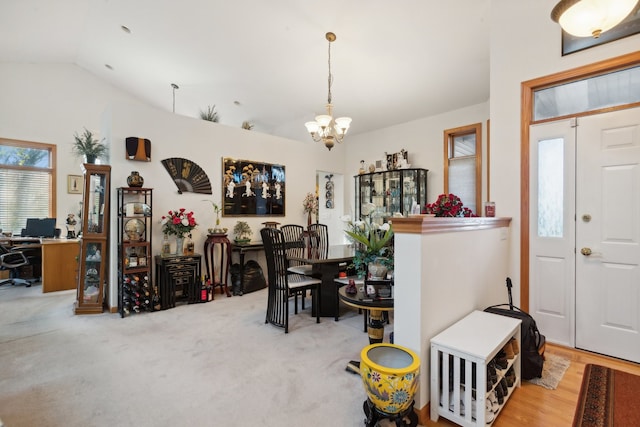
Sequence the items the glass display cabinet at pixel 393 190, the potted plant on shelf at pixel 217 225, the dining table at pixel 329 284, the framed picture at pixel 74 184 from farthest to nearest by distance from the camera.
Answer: the framed picture at pixel 74 184
the glass display cabinet at pixel 393 190
the potted plant on shelf at pixel 217 225
the dining table at pixel 329 284

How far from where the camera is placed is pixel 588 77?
2635 mm

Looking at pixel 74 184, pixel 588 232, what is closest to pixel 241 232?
pixel 74 184

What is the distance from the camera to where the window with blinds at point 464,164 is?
190 inches

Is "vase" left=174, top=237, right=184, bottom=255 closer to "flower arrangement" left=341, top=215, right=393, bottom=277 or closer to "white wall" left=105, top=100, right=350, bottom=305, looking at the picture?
"white wall" left=105, top=100, right=350, bottom=305

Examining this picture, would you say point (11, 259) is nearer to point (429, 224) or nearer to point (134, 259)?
point (134, 259)

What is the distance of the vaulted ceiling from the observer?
11.1ft

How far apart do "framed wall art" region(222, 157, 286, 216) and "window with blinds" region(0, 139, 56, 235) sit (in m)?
3.90

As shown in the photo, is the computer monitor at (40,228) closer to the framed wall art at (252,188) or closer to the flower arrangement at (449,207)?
the framed wall art at (252,188)

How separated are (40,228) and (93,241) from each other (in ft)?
9.76

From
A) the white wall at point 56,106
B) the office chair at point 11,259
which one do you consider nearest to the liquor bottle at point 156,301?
the office chair at point 11,259

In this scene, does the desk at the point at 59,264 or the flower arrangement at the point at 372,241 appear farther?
the desk at the point at 59,264

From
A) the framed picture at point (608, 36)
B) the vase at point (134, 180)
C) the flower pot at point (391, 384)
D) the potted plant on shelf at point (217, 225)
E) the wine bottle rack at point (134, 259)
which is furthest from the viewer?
the potted plant on shelf at point (217, 225)

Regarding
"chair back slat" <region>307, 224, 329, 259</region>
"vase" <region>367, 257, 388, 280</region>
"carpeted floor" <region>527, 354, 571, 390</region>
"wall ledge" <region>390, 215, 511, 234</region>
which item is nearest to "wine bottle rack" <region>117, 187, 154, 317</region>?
"chair back slat" <region>307, 224, 329, 259</region>

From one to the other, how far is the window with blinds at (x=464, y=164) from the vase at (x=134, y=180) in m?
4.81
